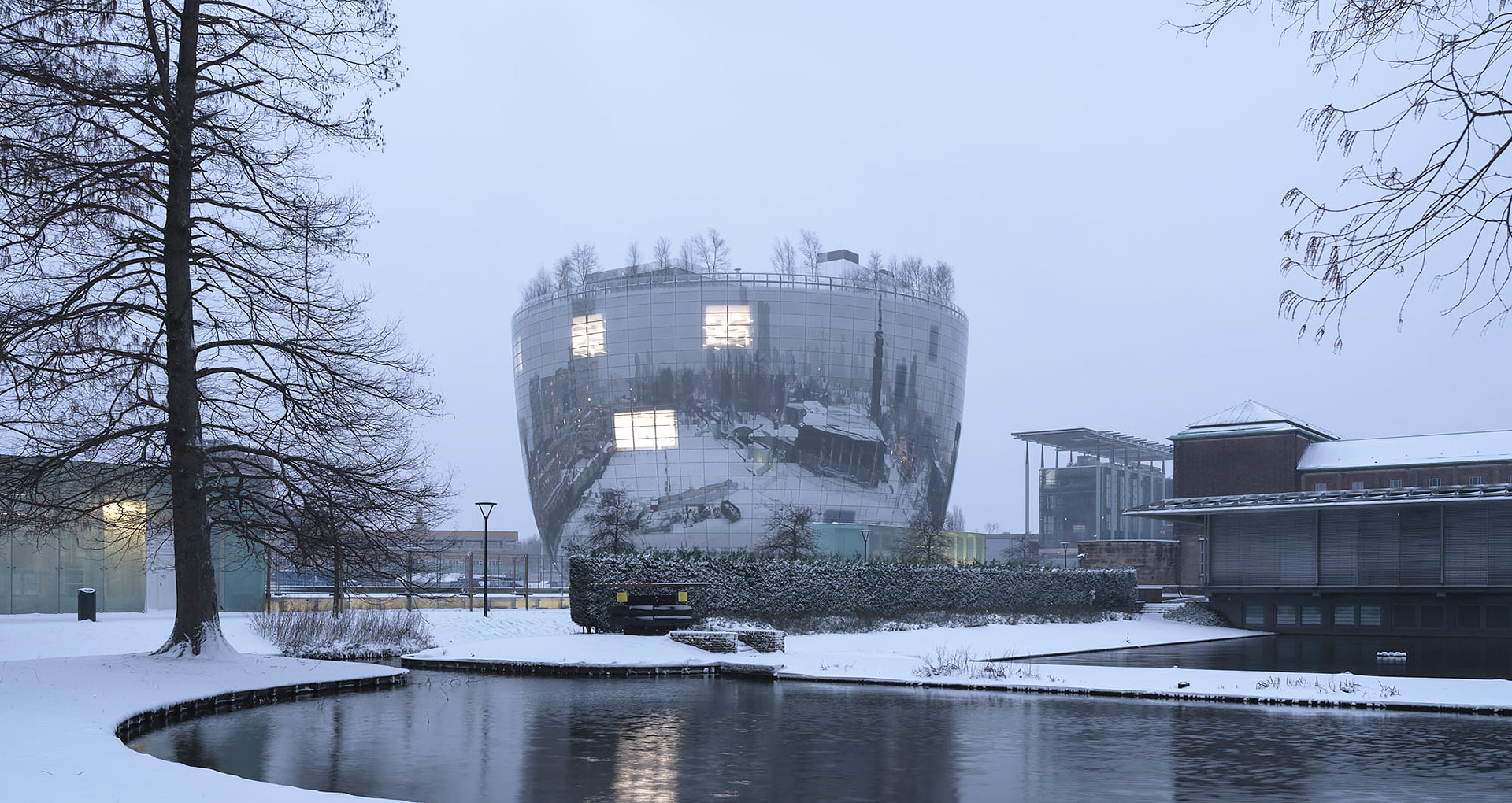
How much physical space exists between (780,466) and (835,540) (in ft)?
36.4

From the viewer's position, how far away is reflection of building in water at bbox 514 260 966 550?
11250cm

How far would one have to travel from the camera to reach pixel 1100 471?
15100cm

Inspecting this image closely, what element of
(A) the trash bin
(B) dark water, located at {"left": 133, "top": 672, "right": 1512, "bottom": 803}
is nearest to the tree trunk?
(B) dark water, located at {"left": 133, "top": 672, "right": 1512, "bottom": 803}

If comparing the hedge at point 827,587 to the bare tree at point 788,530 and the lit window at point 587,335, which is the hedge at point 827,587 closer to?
the bare tree at point 788,530

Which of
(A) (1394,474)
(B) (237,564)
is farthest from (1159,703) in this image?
(A) (1394,474)

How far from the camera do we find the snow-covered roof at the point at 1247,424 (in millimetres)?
77312

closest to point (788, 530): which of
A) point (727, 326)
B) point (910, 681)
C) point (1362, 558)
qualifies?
point (727, 326)

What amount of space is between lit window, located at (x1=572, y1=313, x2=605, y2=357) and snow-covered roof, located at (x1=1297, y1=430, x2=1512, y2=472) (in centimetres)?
6229

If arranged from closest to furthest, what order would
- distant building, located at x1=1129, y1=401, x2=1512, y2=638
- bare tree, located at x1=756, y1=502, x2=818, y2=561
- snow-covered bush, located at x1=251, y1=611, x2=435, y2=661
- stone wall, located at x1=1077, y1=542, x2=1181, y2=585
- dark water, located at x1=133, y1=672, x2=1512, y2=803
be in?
dark water, located at x1=133, y1=672, x2=1512, y2=803, snow-covered bush, located at x1=251, y1=611, x2=435, y2=661, distant building, located at x1=1129, y1=401, x2=1512, y2=638, stone wall, located at x1=1077, y1=542, x2=1181, y2=585, bare tree, located at x1=756, y1=502, x2=818, y2=561

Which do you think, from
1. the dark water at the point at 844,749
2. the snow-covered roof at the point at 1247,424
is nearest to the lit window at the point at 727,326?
the snow-covered roof at the point at 1247,424

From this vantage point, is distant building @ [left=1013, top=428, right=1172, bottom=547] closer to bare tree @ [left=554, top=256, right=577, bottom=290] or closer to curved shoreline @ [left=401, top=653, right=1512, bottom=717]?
bare tree @ [left=554, top=256, right=577, bottom=290]

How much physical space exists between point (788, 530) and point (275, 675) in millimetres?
66181

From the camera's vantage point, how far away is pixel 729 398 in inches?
4419

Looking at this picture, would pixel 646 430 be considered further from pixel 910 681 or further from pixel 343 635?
pixel 910 681
